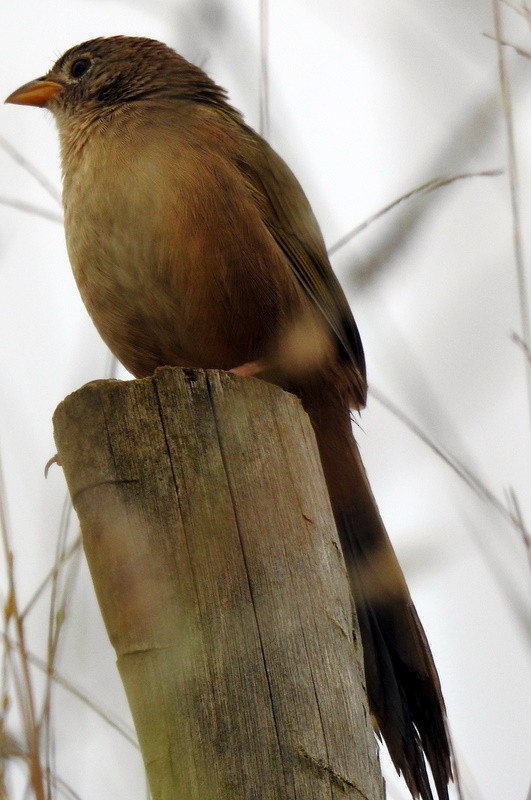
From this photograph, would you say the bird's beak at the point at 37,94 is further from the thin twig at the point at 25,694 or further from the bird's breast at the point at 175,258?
the thin twig at the point at 25,694

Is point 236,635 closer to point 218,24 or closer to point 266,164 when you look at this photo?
point 218,24

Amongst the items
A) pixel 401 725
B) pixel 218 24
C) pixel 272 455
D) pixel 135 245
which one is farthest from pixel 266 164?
pixel 401 725

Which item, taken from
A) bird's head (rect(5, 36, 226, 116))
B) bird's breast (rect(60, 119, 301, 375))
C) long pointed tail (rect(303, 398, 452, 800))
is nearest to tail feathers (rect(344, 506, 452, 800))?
long pointed tail (rect(303, 398, 452, 800))

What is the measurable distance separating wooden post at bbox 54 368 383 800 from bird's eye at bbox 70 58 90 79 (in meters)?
2.63

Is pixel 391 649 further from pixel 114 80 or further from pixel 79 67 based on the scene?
pixel 79 67

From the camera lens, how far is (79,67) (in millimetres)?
4371

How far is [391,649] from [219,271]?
1.31 m

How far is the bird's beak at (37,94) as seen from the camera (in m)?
4.34

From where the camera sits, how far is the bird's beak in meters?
4.34

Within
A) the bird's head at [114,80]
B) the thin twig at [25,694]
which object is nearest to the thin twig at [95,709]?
the thin twig at [25,694]

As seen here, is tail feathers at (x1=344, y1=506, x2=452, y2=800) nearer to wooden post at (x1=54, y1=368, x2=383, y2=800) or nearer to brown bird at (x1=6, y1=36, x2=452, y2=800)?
brown bird at (x1=6, y1=36, x2=452, y2=800)

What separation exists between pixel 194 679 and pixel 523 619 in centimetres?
83

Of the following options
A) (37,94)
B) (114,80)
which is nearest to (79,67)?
(37,94)

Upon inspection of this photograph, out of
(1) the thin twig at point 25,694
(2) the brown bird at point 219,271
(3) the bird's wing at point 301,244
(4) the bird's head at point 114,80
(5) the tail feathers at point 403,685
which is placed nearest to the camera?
(1) the thin twig at point 25,694
